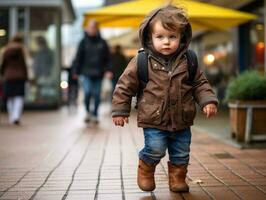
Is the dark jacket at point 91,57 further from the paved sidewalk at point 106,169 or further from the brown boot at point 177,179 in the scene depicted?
the brown boot at point 177,179

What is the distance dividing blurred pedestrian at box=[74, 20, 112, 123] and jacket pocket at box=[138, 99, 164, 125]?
6.93 meters

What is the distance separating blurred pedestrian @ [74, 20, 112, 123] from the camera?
38.4ft

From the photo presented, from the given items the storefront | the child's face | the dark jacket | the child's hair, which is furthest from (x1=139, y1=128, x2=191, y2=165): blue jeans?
the storefront

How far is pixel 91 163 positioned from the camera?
6340 mm

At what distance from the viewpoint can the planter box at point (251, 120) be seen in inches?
301

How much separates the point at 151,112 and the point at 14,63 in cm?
825

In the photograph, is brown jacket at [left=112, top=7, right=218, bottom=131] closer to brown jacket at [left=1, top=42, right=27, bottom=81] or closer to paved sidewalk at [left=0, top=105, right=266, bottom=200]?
paved sidewalk at [left=0, top=105, right=266, bottom=200]

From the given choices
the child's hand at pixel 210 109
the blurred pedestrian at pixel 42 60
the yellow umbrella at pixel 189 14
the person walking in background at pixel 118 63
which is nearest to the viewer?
the child's hand at pixel 210 109

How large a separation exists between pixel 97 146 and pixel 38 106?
9983 mm

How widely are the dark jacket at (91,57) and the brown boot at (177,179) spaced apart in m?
7.05

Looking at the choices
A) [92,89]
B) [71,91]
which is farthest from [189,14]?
[71,91]

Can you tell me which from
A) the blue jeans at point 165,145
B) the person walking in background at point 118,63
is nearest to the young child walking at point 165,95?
the blue jeans at point 165,145

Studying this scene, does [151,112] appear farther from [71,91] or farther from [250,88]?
[71,91]

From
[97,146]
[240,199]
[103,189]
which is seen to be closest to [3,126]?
[97,146]
